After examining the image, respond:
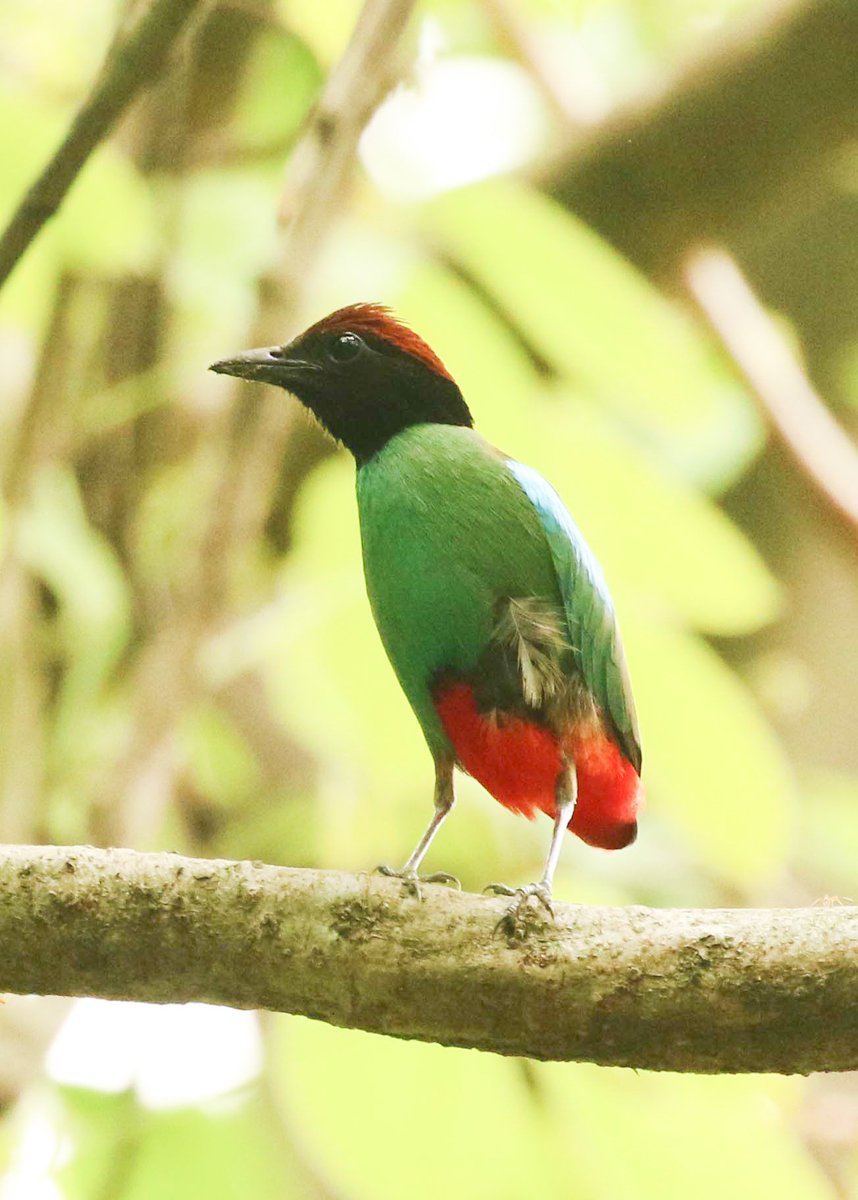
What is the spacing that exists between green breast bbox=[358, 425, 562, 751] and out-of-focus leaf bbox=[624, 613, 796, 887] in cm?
62

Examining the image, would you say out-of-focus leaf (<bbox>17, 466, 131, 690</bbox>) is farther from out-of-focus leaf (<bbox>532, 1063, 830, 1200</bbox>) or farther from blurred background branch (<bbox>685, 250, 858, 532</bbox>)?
blurred background branch (<bbox>685, 250, 858, 532</bbox>)

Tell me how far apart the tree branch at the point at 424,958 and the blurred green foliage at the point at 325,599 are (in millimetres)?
1017

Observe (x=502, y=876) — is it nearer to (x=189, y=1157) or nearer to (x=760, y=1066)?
(x=189, y=1157)

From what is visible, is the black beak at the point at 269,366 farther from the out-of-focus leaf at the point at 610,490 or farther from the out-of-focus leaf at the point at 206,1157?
the out-of-focus leaf at the point at 206,1157

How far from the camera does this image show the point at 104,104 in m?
2.23

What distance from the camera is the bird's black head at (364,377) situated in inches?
128

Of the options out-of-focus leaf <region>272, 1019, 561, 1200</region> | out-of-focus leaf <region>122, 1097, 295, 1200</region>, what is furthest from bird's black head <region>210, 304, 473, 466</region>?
out-of-focus leaf <region>122, 1097, 295, 1200</region>

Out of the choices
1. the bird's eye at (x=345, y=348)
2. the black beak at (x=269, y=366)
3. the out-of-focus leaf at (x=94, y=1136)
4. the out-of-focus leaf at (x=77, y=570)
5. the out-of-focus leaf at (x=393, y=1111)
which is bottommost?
the out-of-focus leaf at (x=94, y=1136)

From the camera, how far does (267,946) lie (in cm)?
213

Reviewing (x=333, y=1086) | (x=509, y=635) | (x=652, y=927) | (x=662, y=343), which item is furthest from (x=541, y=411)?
(x=652, y=927)

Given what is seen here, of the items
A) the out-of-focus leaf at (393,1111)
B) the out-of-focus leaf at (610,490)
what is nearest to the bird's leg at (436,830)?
the out-of-focus leaf at (393,1111)

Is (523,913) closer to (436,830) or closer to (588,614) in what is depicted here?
(436,830)

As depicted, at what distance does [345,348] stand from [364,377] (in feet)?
0.29

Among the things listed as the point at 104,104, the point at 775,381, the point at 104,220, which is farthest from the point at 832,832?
the point at 104,104
